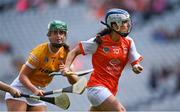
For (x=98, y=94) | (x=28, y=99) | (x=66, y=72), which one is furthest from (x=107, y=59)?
(x=28, y=99)

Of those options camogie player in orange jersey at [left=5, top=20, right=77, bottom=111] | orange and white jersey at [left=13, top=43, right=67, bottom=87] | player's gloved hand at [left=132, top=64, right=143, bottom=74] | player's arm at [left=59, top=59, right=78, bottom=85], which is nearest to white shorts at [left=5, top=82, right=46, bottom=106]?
camogie player in orange jersey at [left=5, top=20, right=77, bottom=111]

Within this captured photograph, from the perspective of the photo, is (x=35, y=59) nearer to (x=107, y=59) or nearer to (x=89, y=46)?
(x=89, y=46)

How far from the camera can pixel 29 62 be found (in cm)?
795

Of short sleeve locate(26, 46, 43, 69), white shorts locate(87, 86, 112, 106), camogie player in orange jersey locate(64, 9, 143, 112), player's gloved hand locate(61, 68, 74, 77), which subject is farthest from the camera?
short sleeve locate(26, 46, 43, 69)

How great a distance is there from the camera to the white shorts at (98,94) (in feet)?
24.8

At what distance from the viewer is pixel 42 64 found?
26.2ft

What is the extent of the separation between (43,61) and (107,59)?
76cm

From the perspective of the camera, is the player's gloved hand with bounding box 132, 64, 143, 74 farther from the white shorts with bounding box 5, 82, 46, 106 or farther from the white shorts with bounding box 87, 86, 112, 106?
the white shorts with bounding box 5, 82, 46, 106

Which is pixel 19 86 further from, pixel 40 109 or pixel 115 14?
pixel 115 14

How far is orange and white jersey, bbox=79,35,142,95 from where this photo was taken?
7.70 metres

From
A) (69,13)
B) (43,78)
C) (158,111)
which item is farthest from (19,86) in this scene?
(69,13)

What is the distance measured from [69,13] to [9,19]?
146cm

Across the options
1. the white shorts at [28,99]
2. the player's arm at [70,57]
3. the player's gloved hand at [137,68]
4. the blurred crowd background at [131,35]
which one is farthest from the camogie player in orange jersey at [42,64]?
the blurred crowd background at [131,35]

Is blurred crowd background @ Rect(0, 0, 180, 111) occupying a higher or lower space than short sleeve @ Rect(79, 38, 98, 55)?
lower
